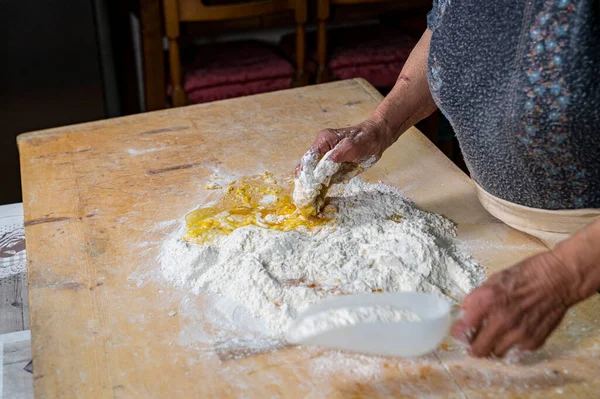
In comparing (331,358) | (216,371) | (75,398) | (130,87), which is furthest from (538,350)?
(130,87)

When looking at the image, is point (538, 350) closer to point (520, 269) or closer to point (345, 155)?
point (520, 269)

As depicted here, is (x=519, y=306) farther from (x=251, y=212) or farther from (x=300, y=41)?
(x=300, y=41)

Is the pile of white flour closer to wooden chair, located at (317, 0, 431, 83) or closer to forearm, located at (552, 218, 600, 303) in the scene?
forearm, located at (552, 218, 600, 303)

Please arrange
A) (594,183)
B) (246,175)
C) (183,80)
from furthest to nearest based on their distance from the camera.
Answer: (183,80) < (246,175) < (594,183)

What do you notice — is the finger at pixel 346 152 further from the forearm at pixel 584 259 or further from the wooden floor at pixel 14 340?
the wooden floor at pixel 14 340

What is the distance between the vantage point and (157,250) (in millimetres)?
1201

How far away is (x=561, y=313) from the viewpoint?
0.88 meters

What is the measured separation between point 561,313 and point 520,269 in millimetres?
79

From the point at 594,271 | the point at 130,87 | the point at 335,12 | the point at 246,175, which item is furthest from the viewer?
the point at 130,87

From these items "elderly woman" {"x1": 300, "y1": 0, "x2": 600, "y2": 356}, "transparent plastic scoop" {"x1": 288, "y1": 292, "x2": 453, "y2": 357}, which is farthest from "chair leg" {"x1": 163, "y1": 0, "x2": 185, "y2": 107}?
"transparent plastic scoop" {"x1": 288, "y1": 292, "x2": 453, "y2": 357}

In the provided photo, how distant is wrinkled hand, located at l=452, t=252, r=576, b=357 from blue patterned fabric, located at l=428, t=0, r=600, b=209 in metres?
0.22

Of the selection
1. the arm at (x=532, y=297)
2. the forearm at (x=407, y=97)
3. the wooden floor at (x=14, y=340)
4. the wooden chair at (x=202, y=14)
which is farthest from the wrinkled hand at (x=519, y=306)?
the wooden chair at (x=202, y=14)

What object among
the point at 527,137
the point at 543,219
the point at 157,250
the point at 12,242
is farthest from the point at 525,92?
the point at 12,242

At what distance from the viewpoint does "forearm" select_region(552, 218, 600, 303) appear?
86 cm
